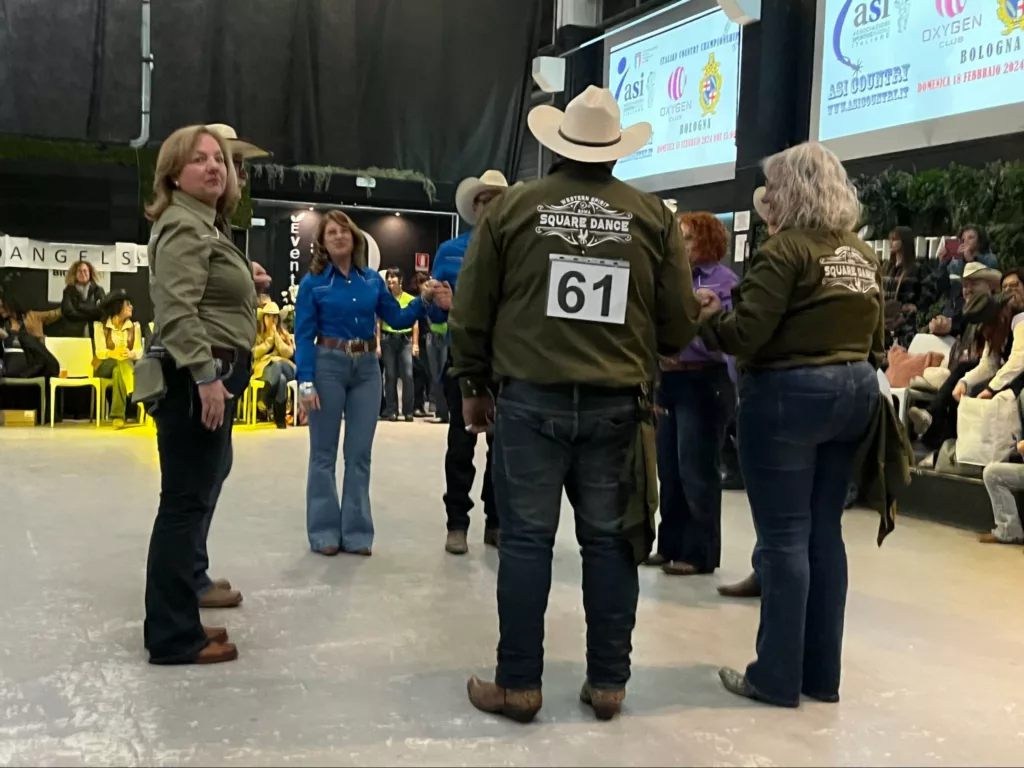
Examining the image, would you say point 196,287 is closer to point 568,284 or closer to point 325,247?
point 568,284

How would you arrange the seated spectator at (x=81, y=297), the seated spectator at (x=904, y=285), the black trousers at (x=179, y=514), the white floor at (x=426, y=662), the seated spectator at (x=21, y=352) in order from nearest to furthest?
the white floor at (x=426, y=662)
the black trousers at (x=179, y=514)
the seated spectator at (x=904, y=285)
the seated spectator at (x=21, y=352)
the seated spectator at (x=81, y=297)

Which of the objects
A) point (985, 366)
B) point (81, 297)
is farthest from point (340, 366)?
point (81, 297)

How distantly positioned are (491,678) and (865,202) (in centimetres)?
532

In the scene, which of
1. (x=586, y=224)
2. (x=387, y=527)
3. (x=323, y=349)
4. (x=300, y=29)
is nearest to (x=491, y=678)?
(x=586, y=224)

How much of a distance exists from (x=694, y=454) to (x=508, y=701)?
4.89ft

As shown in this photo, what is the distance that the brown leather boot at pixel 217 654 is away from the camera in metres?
2.53

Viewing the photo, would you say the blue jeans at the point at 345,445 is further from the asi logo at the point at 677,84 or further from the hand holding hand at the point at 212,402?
the asi logo at the point at 677,84

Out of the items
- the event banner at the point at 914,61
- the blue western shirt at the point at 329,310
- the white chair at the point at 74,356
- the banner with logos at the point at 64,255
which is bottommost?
the white chair at the point at 74,356

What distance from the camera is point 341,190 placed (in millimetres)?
11070

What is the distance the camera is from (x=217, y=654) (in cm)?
254

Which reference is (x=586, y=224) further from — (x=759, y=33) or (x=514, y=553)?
(x=759, y=33)

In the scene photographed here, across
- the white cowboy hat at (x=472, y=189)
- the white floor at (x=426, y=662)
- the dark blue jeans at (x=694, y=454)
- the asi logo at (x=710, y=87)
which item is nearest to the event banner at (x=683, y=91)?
the asi logo at (x=710, y=87)

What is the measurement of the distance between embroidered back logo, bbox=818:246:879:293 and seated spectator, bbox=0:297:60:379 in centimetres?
735

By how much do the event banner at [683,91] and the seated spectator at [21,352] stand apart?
5607 mm
